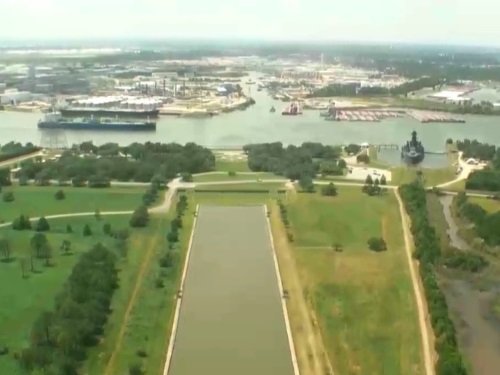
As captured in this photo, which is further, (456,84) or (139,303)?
(456,84)

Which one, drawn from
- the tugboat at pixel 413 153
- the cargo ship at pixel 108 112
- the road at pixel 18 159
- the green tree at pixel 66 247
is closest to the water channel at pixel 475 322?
the green tree at pixel 66 247

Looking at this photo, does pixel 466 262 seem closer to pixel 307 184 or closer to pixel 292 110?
pixel 307 184

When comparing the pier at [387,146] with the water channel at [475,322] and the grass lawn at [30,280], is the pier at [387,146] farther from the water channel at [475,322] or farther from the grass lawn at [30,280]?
the water channel at [475,322]

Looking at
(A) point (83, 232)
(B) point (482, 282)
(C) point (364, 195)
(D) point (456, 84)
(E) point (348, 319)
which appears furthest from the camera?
(D) point (456, 84)

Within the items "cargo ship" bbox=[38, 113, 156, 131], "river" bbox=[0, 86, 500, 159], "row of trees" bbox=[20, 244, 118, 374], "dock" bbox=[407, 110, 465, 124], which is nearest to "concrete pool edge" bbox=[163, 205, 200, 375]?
"row of trees" bbox=[20, 244, 118, 374]

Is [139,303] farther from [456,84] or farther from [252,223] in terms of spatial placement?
[456,84]

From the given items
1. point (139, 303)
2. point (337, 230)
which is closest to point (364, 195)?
point (337, 230)

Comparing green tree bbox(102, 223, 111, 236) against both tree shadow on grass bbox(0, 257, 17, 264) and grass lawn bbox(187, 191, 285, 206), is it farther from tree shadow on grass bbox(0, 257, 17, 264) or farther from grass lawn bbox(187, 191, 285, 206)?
grass lawn bbox(187, 191, 285, 206)
